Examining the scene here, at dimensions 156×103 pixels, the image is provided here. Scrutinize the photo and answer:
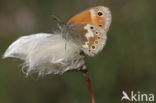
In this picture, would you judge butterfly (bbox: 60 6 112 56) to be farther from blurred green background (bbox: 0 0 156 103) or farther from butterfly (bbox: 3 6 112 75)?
blurred green background (bbox: 0 0 156 103)

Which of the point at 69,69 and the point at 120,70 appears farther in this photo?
the point at 120,70

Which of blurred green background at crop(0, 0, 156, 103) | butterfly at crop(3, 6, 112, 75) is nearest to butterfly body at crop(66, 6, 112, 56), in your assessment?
butterfly at crop(3, 6, 112, 75)

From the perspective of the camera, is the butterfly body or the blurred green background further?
the blurred green background

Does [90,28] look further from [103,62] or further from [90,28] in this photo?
[103,62]

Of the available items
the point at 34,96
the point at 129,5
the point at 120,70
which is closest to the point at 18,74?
the point at 34,96

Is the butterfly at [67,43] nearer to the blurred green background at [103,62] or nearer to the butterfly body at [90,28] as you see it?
the butterfly body at [90,28]

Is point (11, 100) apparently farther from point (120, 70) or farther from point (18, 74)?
point (120, 70)

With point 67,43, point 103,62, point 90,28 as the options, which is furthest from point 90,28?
point 103,62
